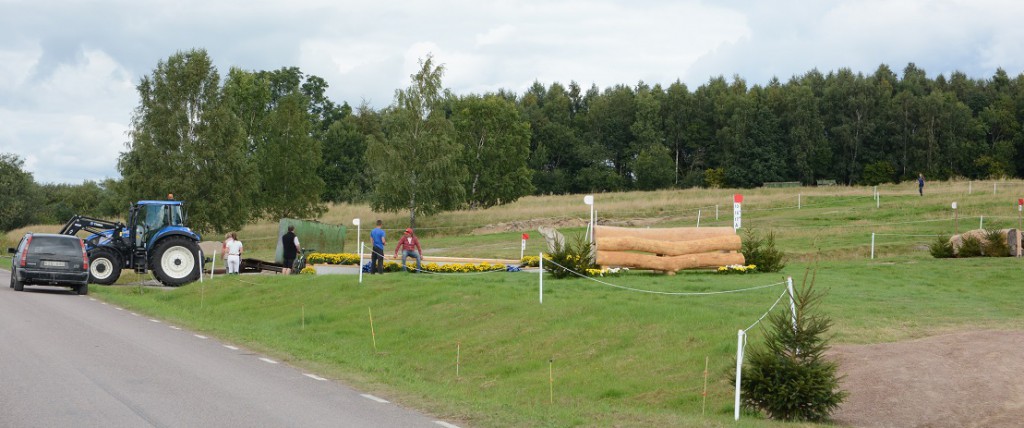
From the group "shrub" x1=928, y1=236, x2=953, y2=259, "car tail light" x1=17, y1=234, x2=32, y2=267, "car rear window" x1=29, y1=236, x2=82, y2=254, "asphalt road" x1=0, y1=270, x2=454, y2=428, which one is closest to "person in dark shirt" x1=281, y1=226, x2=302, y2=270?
"car rear window" x1=29, y1=236, x2=82, y2=254

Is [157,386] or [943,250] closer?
[157,386]

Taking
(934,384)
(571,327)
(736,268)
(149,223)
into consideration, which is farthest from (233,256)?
(934,384)

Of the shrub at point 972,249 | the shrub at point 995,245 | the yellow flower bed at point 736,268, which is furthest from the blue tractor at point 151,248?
the shrub at point 995,245

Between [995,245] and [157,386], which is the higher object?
[995,245]

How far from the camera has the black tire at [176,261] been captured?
112 feet

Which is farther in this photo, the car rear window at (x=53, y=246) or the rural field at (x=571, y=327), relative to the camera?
the car rear window at (x=53, y=246)

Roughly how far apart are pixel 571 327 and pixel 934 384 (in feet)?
21.0

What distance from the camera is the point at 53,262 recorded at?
3066 centimetres

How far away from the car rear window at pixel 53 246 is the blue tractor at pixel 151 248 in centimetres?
319

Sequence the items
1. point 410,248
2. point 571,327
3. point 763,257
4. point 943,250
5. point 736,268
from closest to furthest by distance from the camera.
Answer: point 571,327
point 736,268
point 763,257
point 410,248
point 943,250

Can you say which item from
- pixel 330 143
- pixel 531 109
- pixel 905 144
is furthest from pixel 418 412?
pixel 531 109

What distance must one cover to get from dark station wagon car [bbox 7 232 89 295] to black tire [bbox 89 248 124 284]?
3223mm

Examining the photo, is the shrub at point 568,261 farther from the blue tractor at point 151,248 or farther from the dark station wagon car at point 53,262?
the dark station wagon car at point 53,262

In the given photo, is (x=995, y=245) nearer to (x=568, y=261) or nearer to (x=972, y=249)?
(x=972, y=249)
